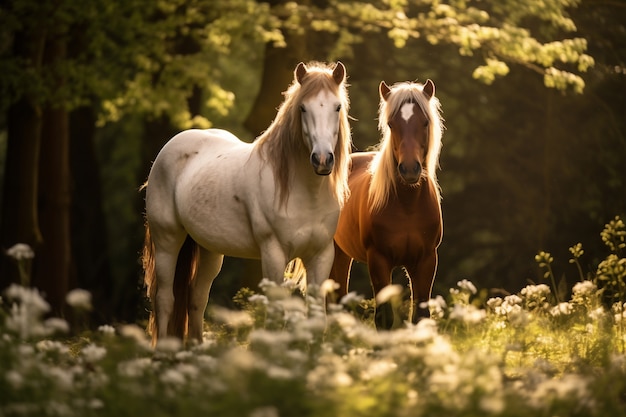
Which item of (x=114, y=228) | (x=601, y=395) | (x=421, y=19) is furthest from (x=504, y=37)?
(x=114, y=228)

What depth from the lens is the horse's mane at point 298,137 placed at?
8055mm

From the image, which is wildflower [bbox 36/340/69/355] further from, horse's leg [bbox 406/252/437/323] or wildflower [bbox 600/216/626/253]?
wildflower [bbox 600/216/626/253]

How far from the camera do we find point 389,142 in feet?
29.0

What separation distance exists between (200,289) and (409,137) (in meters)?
2.39

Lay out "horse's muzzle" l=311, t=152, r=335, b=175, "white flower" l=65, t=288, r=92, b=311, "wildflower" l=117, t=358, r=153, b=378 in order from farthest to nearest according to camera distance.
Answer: "horse's muzzle" l=311, t=152, r=335, b=175, "white flower" l=65, t=288, r=92, b=311, "wildflower" l=117, t=358, r=153, b=378

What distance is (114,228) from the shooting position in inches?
1213

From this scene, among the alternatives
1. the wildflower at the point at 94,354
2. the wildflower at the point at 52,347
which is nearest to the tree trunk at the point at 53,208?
the wildflower at the point at 52,347

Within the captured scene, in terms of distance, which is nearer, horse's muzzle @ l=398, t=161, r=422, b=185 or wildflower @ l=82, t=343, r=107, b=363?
wildflower @ l=82, t=343, r=107, b=363

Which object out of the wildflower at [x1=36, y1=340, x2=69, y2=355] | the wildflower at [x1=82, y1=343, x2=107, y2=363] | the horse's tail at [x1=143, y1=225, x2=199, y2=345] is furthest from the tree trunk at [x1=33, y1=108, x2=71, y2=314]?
the wildflower at [x1=82, y1=343, x2=107, y2=363]

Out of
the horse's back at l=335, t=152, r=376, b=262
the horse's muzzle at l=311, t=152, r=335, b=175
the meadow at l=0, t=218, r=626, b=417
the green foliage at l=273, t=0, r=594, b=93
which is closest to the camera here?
the meadow at l=0, t=218, r=626, b=417

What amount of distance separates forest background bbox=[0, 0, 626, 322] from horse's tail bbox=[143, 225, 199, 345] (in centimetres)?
283

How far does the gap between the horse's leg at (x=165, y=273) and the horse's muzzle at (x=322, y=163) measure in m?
2.35

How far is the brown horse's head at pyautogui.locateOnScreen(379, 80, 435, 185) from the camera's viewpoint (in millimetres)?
8414

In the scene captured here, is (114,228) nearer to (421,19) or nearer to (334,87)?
(421,19)
